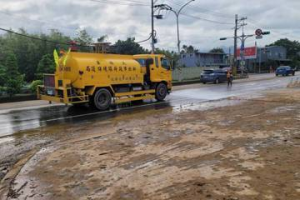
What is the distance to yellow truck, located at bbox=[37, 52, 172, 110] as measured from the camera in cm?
1311

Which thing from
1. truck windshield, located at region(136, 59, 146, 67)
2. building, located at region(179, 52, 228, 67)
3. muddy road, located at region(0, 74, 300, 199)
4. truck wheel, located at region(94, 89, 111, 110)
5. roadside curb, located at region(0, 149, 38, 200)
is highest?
building, located at region(179, 52, 228, 67)

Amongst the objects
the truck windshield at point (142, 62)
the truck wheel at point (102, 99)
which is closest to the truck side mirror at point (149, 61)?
the truck windshield at point (142, 62)

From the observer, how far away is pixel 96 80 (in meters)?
13.6

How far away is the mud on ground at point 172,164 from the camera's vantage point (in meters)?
4.44

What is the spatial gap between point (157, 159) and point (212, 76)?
91.1 ft

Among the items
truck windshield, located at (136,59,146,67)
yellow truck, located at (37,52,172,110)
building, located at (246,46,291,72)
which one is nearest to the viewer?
yellow truck, located at (37,52,172,110)

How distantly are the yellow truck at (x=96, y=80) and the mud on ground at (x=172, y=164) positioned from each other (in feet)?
14.7

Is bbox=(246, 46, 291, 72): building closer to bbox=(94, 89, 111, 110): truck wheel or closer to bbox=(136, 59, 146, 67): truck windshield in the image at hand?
bbox=(136, 59, 146, 67): truck windshield

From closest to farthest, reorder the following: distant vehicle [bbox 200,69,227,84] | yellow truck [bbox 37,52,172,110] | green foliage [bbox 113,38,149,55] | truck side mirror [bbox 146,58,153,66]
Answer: yellow truck [bbox 37,52,172,110]
truck side mirror [bbox 146,58,153,66]
distant vehicle [bbox 200,69,227,84]
green foliage [bbox 113,38,149,55]

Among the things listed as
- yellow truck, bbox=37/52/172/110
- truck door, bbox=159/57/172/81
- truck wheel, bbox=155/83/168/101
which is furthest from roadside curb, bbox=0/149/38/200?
truck door, bbox=159/57/172/81

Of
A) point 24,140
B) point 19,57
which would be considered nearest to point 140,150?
point 24,140

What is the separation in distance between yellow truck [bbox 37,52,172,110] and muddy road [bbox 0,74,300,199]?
3.09 meters

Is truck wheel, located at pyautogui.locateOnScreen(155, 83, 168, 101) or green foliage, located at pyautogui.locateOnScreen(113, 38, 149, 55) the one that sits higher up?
green foliage, located at pyautogui.locateOnScreen(113, 38, 149, 55)

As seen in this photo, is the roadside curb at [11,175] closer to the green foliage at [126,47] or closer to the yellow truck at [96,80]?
the yellow truck at [96,80]
